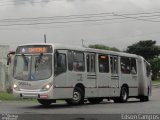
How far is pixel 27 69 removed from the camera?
23797mm

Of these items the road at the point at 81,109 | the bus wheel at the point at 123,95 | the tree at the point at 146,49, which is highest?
the tree at the point at 146,49

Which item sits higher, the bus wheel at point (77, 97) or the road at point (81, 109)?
the bus wheel at point (77, 97)

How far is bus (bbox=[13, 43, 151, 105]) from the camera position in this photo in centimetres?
2331

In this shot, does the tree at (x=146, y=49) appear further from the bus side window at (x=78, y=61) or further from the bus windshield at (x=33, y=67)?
the bus windshield at (x=33, y=67)

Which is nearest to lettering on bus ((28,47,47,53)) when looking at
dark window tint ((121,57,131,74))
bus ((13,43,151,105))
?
bus ((13,43,151,105))

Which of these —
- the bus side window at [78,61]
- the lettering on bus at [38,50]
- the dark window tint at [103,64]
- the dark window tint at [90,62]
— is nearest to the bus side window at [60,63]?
the lettering on bus at [38,50]

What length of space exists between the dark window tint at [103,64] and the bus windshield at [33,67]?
429 centimetres

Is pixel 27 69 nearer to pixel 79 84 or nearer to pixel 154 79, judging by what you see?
pixel 79 84

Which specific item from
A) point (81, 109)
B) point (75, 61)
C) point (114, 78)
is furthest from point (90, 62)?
point (81, 109)

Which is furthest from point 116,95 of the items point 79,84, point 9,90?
point 9,90

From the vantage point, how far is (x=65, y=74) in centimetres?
2395

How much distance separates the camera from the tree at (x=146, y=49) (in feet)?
388

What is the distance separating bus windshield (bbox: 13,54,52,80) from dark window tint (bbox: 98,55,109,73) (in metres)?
4.29

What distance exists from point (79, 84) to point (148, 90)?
9470 mm
